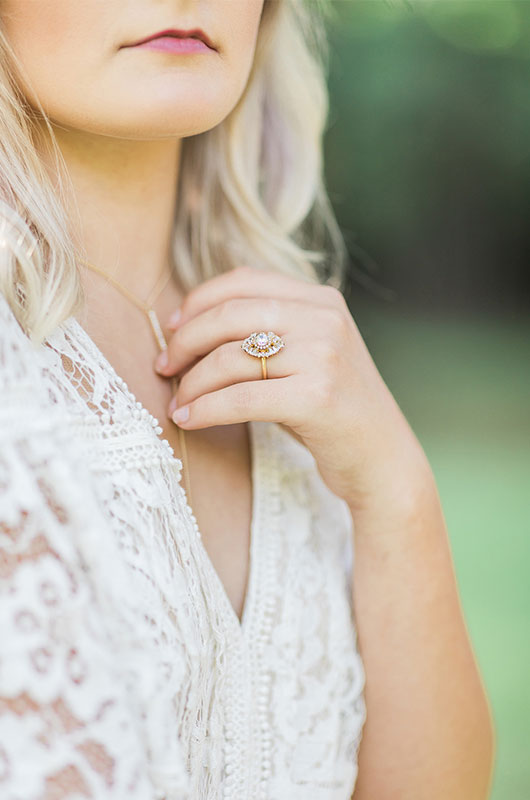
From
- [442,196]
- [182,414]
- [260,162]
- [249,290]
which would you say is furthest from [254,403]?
[442,196]

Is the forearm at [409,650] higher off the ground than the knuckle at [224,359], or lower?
lower

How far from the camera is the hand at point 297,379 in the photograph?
1.22 metres

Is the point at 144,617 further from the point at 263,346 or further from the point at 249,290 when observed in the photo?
the point at 249,290

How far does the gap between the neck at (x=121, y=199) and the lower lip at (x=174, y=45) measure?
19 cm

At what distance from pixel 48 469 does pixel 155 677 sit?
219 millimetres

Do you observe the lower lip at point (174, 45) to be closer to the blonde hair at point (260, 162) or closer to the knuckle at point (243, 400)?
the blonde hair at point (260, 162)

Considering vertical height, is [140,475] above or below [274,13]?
below

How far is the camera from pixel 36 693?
76 cm

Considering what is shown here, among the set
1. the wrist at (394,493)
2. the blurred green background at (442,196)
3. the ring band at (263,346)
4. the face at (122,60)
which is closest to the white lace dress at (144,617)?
the wrist at (394,493)

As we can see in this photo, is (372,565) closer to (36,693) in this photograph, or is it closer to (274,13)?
(36,693)

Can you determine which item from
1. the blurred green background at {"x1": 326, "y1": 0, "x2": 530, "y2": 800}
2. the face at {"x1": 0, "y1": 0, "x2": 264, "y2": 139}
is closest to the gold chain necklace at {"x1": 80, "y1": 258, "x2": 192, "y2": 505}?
the face at {"x1": 0, "y1": 0, "x2": 264, "y2": 139}

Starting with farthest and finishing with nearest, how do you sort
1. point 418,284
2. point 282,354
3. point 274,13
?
point 418,284
point 274,13
point 282,354

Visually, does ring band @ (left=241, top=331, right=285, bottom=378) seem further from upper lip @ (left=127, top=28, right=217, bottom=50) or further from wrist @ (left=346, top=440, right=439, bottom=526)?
upper lip @ (left=127, top=28, right=217, bottom=50)

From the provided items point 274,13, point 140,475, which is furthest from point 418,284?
point 140,475
